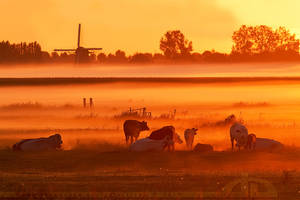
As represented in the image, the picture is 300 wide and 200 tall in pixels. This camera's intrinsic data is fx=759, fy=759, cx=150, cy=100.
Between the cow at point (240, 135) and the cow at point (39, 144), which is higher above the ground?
the cow at point (240, 135)

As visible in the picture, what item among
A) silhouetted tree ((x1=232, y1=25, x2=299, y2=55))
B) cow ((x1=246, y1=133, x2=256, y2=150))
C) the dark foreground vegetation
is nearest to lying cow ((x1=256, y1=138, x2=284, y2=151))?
cow ((x1=246, y1=133, x2=256, y2=150))

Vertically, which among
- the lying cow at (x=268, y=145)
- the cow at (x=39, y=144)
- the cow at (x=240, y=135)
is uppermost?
the cow at (x=240, y=135)

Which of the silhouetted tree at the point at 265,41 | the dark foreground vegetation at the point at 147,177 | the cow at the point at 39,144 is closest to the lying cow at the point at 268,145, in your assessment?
the dark foreground vegetation at the point at 147,177

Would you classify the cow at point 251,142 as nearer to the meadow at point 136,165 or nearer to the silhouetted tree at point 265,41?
the meadow at point 136,165

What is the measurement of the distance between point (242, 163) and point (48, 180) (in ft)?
28.0

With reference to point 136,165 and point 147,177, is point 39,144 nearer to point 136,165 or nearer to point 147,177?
point 136,165

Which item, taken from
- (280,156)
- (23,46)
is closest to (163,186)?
(280,156)

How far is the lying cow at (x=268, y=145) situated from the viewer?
30.8 metres

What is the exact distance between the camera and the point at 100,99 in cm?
8950

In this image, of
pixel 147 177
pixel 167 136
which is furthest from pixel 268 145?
pixel 147 177

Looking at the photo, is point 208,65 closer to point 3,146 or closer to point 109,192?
point 3,146

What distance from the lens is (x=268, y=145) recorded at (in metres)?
31.2

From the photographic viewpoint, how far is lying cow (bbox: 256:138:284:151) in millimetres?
30812

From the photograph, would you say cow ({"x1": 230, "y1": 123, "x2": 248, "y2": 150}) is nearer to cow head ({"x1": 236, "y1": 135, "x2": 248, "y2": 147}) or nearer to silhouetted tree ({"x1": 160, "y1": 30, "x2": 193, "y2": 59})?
cow head ({"x1": 236, "y1": 135, "x2": 248, "y2": 147})
